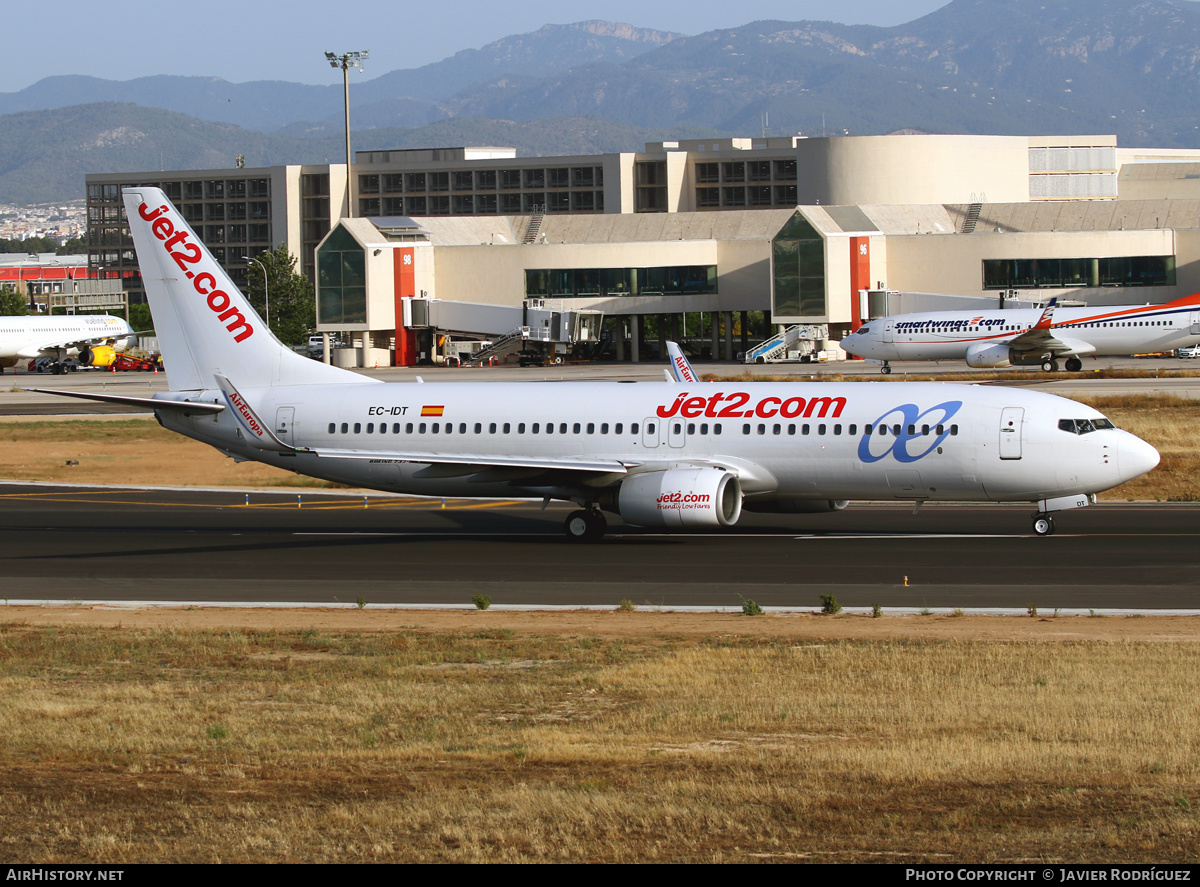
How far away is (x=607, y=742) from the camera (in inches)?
634

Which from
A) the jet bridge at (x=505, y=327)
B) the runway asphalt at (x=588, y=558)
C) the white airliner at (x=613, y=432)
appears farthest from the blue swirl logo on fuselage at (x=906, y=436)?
the jet bridge at (x=505, y=327)

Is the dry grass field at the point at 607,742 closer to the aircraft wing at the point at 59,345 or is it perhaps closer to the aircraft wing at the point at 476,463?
the aircraft wing at the point at 476,463

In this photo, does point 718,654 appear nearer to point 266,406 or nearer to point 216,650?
point 216,650

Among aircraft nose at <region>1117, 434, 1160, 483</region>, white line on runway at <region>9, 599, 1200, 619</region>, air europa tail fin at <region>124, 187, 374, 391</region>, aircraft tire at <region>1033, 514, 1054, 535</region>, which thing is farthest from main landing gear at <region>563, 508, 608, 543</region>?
aircraft nose at <region>1117, 434, 1160, 483</region>

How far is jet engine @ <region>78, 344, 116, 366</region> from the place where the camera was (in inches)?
5000

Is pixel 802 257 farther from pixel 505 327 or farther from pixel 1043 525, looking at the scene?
pixel 1043 525

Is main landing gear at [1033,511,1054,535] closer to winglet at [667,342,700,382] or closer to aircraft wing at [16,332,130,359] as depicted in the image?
winglet at [667,342,700,382]

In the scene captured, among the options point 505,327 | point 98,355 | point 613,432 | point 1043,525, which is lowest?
point 1043,525

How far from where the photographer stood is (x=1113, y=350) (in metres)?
Answer: 95.8

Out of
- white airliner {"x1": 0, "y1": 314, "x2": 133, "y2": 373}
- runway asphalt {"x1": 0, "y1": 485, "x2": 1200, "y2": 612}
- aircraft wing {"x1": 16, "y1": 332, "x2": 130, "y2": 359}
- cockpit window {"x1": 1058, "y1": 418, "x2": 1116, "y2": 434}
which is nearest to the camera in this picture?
runway asphalt {"x1": 0, "y1": 485, "x2": 1200, "y2": 612}

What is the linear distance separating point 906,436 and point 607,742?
19.3m

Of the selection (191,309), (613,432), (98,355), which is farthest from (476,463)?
(98,355)

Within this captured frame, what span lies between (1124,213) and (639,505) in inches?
4255

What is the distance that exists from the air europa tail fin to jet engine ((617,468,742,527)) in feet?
29.9
